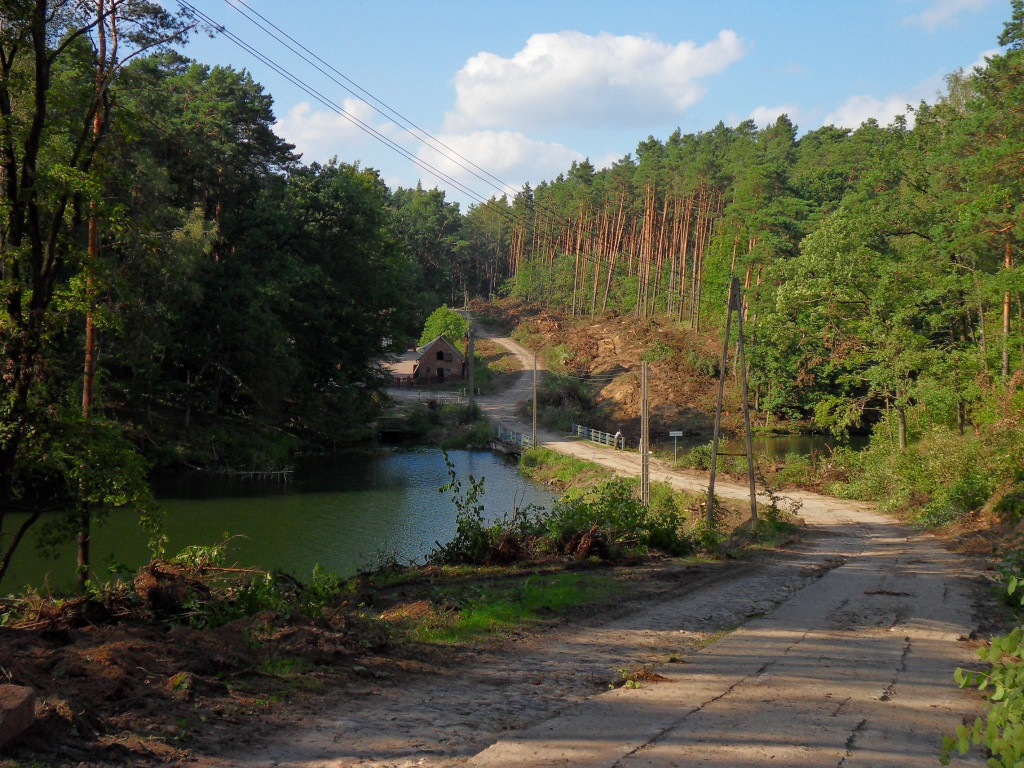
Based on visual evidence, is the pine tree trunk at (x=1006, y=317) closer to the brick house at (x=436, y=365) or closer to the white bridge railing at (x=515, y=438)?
the white bridge railing at (x=515, y=438)

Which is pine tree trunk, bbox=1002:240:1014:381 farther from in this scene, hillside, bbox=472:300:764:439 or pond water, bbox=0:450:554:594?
hillside, bbox=472:300:764:439

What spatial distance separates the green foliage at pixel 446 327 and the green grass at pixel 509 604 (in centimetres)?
6913

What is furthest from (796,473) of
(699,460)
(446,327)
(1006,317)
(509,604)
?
(446,327)

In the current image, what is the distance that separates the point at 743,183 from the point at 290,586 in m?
60.5

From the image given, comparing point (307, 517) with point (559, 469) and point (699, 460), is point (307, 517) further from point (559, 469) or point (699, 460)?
point (699, 460)

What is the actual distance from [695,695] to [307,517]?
2527cm

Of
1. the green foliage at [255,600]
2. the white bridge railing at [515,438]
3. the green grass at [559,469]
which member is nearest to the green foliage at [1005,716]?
the green foliage at [255,600]

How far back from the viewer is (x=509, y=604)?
9984 millimetres

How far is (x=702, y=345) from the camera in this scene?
70188 mm

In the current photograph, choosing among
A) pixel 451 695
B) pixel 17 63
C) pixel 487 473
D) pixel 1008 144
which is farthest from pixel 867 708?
pixel 487 473

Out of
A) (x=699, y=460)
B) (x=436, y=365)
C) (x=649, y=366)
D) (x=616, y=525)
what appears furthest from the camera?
(x=436, y=365)

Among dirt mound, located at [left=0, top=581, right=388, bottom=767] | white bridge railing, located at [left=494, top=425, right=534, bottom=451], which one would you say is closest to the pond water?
white bridge railing, located at [left=494, top=425, right=534, bottom=451]

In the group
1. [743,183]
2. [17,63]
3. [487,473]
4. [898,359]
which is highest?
[743,183]

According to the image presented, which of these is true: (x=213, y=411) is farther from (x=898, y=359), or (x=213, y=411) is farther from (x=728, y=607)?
(x=728, y=607)
